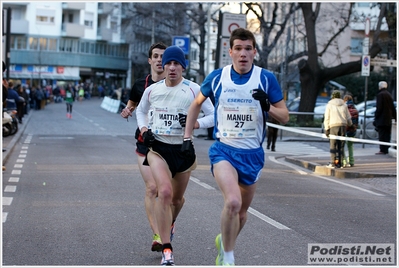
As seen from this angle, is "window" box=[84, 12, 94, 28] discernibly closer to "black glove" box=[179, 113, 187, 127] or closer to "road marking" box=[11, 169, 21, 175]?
"road marking" box=[11, 169, 21, 175]

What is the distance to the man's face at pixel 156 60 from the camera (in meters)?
7.84

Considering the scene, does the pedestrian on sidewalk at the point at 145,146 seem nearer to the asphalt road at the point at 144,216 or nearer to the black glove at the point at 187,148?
the asphalt road at the point at 144,216

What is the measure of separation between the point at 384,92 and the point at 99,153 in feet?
24.9

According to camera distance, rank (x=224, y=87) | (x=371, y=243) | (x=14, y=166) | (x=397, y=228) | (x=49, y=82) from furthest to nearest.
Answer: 1. (x=49, y=82)
2. (x=14, y=166)
3. (x=397, y=228)
4. (x=371, y=243)
5. (x=224, y=87)

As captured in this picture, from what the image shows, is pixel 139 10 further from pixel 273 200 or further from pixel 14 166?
pixel 273 200

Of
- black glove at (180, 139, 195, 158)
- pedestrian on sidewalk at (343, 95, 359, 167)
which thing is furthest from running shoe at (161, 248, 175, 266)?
pedestrian on sidewalk at (343, 95, 359, 167)

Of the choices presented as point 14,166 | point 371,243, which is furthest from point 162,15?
point 371,243

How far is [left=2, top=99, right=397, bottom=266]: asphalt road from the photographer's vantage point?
7484mm

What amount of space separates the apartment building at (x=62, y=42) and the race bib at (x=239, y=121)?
3032 inches

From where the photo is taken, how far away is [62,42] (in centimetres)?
9075

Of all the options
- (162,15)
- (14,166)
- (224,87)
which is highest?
(162,15)

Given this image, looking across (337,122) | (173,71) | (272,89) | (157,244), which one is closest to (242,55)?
(272,89)

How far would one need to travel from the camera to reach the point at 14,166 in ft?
55.3

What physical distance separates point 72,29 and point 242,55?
8550 centimetres
